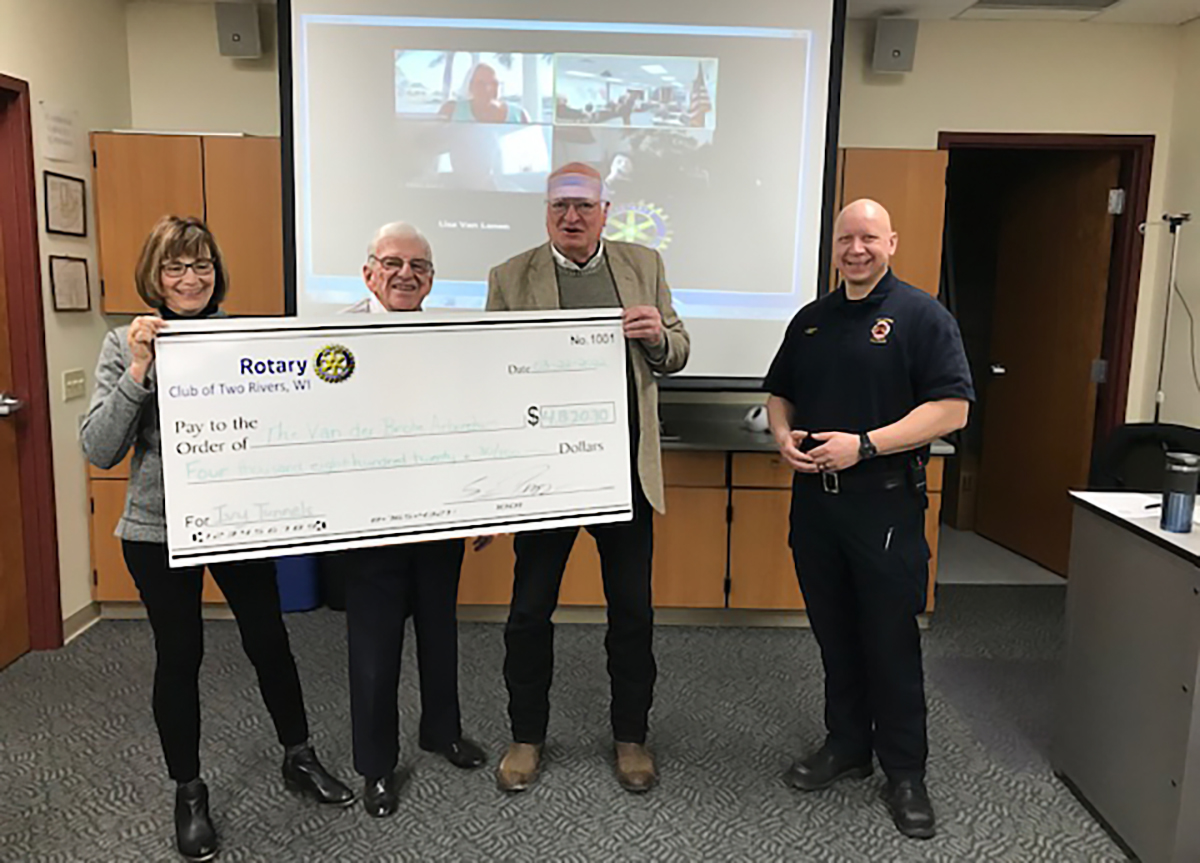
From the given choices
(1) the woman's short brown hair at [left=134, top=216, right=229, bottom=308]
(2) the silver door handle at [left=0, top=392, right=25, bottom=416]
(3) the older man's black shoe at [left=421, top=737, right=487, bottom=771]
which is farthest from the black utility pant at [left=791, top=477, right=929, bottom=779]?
(2) the silver door handle at [left=0, top=392, right=25, bottom=416]

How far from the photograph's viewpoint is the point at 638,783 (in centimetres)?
239

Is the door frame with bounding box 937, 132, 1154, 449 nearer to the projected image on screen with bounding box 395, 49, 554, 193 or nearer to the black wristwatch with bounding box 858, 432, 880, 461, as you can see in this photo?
the projected image on screen with bounding box 395, 49, 554, 193

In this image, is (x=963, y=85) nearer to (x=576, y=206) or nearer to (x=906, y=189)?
(x=906, y=189)

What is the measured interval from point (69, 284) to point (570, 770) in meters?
2.60

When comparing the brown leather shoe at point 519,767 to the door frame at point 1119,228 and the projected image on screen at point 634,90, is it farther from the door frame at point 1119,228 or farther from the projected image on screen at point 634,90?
the door frame at point 1119,228

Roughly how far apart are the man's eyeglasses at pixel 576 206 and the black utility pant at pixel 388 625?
34.0 inches

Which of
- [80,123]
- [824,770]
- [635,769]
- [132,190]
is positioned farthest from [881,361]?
[80,123]

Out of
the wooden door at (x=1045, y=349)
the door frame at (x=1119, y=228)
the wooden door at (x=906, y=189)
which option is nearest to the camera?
the wooden door at (x=906, y=189)

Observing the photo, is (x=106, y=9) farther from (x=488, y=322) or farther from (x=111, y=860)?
(x=111, y=860)

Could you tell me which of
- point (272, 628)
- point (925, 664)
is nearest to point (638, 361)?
point (272, 628)

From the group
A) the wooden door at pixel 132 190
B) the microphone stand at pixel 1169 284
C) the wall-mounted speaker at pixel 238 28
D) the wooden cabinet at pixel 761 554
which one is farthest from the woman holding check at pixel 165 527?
the microphone stand at pixel 1169 284

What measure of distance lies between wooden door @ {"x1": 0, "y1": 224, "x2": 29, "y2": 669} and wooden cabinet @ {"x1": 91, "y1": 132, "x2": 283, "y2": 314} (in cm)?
48

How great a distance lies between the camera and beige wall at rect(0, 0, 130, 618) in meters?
3.15

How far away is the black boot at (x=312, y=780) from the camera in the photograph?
231 centimetres
